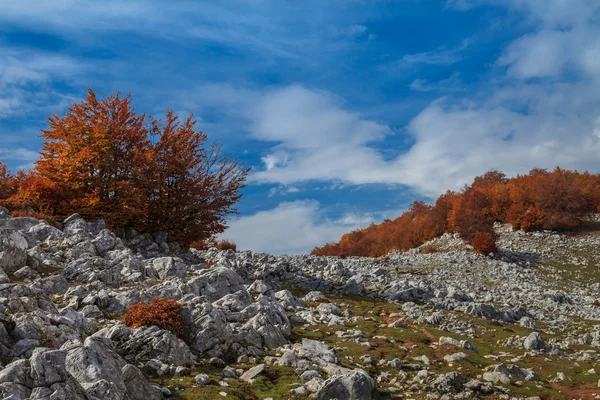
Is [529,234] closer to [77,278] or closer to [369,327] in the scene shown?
[369,327]

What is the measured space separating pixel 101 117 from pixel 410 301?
2559 cm

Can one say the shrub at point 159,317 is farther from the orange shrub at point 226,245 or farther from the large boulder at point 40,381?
the orange shrub at point 226,245

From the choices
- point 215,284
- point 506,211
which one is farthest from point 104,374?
point 506,211

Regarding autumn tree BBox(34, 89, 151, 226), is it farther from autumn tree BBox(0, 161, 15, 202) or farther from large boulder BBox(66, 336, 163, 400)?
large boulder BBox(66, 336, 163, 400)

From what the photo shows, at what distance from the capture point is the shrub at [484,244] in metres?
55.2

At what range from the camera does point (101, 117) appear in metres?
33.9

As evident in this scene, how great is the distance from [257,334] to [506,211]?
2467 inches

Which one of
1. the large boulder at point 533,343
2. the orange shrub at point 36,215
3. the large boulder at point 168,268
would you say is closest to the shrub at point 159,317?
the large boulder at point 168,268

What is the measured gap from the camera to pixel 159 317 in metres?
16.2

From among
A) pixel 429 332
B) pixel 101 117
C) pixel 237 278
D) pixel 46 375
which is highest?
pixel 101 117

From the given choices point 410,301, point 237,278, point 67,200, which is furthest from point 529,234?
point 67,200

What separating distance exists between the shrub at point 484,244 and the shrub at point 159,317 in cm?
4653

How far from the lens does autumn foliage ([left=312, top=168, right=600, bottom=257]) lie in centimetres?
6419

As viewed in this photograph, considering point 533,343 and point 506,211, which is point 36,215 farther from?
point 506,211
